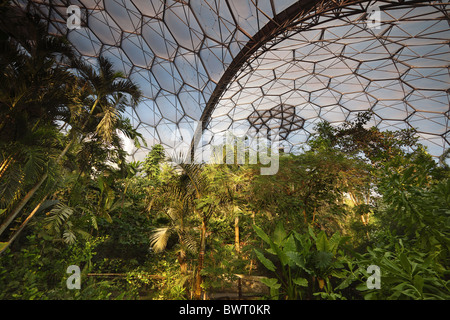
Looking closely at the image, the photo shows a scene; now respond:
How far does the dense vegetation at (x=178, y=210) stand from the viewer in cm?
252

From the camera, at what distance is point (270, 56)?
47.6 ft

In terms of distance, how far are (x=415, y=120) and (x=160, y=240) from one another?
83.2 feet

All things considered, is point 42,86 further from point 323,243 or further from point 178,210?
point 323,243

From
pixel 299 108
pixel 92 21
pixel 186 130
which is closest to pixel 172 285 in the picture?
pixel 186 130

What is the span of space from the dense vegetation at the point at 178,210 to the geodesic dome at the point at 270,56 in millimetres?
6096

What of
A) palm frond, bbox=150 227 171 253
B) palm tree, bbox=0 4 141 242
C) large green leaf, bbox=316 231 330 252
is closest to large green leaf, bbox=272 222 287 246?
large green leaf, bbox=316 231 330 252

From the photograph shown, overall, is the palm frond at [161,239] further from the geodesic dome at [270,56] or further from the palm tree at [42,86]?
the geodesic dome at [270,56]

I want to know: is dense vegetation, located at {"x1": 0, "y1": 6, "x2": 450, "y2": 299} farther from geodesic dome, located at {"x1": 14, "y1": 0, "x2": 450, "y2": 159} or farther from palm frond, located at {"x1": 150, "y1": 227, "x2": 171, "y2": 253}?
geodesic dome, located at {"x1": 14, "y1": 0, "x2": 450, "y2": 159}

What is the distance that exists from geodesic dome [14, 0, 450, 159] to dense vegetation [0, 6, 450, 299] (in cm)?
610

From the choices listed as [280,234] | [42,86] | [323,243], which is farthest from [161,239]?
[42,86]

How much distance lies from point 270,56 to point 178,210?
44.9ft
